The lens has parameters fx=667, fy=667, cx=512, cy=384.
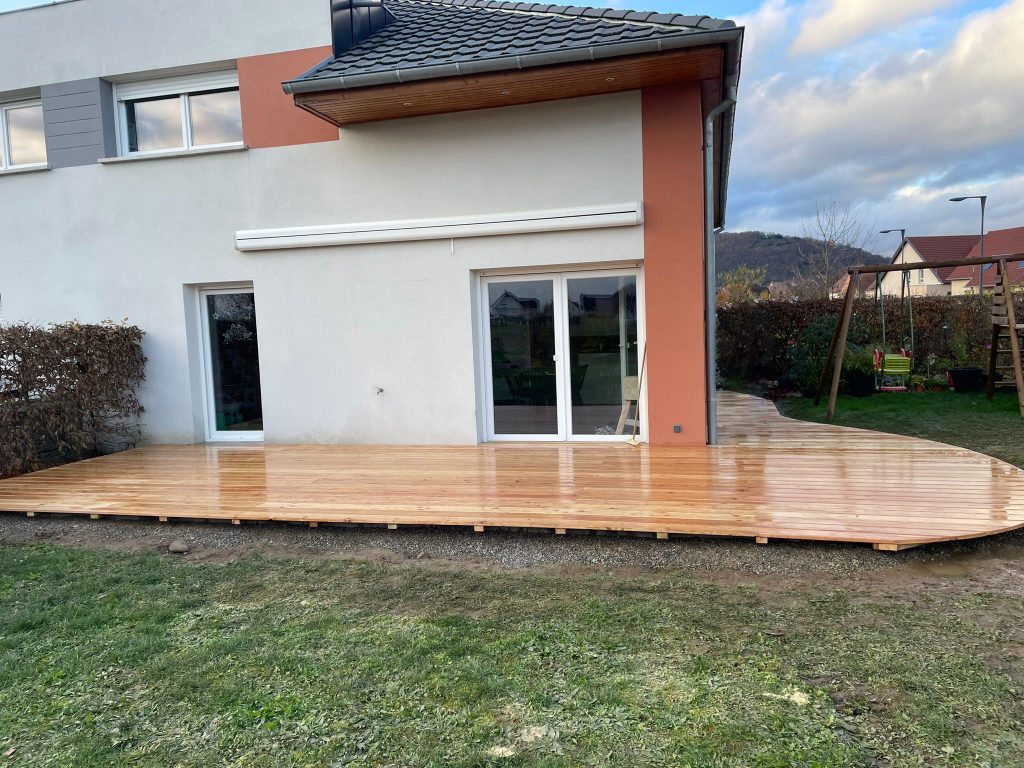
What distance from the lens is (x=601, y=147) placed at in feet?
23.2

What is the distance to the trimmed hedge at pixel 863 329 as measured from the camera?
1240 centimetres

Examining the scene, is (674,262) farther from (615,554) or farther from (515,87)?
(615,554)

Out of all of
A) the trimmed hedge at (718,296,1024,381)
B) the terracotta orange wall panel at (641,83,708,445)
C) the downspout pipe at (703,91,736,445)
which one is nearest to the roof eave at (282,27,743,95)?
the downspout pipe at (703,91,736,445)

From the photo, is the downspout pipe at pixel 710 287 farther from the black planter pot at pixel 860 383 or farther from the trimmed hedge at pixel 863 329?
the trimmed hedge at pixel 863 329

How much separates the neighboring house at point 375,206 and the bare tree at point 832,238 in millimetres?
17624

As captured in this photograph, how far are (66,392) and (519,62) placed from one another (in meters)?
6.10

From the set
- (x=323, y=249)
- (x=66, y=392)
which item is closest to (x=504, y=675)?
(x=323, y=249)

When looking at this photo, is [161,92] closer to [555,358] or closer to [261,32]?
[261,32]

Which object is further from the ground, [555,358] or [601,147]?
[601,147]

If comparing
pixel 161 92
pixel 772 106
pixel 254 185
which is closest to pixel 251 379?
pixel 254 185

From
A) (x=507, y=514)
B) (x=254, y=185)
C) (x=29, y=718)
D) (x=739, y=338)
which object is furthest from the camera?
(x=739, y=338)

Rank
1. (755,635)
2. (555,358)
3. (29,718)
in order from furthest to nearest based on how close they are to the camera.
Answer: (555,358) → (755,635) → (29,718)

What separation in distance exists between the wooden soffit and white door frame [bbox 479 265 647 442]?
183cm

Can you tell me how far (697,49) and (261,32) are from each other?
519cm
